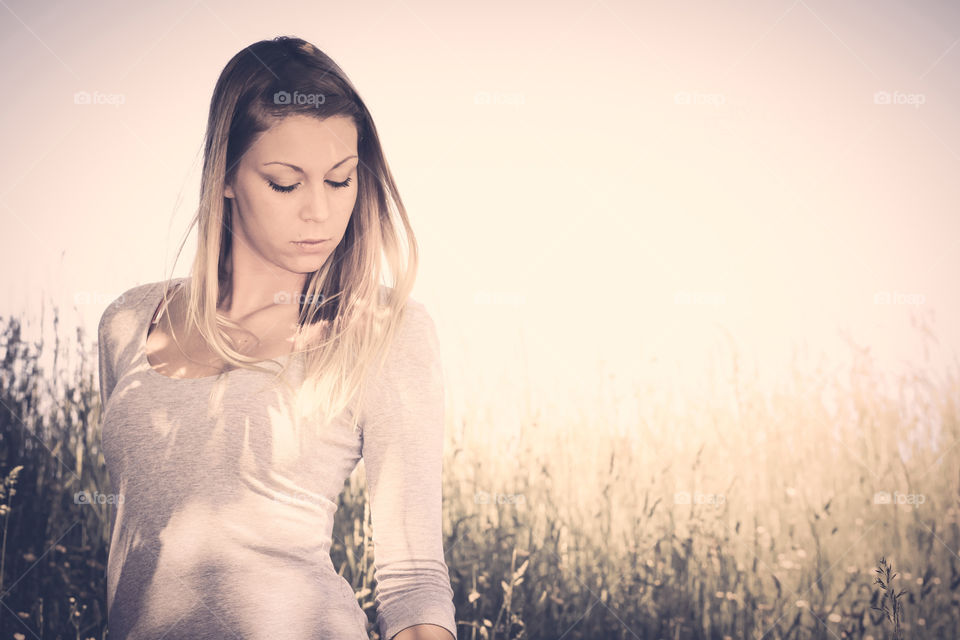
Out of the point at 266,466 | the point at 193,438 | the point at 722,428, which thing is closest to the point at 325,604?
the point at 266,466

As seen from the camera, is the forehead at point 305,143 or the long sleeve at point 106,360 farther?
the long sleeve at point 106,360

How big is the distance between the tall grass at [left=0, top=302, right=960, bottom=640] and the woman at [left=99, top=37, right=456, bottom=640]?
903 millimetres

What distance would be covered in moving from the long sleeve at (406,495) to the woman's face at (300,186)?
12.5 inches

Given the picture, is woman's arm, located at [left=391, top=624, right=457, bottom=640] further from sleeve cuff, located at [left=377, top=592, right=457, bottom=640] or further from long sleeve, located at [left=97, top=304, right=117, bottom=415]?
long sleeve, located at [left=97, top=304, right=117, bottom=415]

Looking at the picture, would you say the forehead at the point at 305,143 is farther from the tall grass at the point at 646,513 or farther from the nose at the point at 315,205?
the tall grass at the point at 646,513

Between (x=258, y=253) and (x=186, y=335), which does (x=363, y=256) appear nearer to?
(x=258, y=253)

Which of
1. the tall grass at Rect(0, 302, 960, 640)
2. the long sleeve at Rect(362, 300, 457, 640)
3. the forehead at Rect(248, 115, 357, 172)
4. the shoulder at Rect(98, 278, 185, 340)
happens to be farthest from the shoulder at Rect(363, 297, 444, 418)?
the tall grass at Rect(0, 302, 960, 640)

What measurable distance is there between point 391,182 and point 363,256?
0.60ft

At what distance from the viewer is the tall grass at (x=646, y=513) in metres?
2.37

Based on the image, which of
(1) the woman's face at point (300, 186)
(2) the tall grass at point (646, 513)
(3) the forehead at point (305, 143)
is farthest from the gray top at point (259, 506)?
(2) the tall grass at point (646, 513)

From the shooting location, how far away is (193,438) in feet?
4.74

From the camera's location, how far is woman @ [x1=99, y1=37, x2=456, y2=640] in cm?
139

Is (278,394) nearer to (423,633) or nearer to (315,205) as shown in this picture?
(315,205)

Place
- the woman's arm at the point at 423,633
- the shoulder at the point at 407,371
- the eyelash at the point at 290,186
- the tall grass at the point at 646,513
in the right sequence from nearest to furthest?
the woman's arm at the point at 423,633, the shoulder at the point at 407,371, the eyelash at the point at 290,186, the tall grass at the point at 646,513
